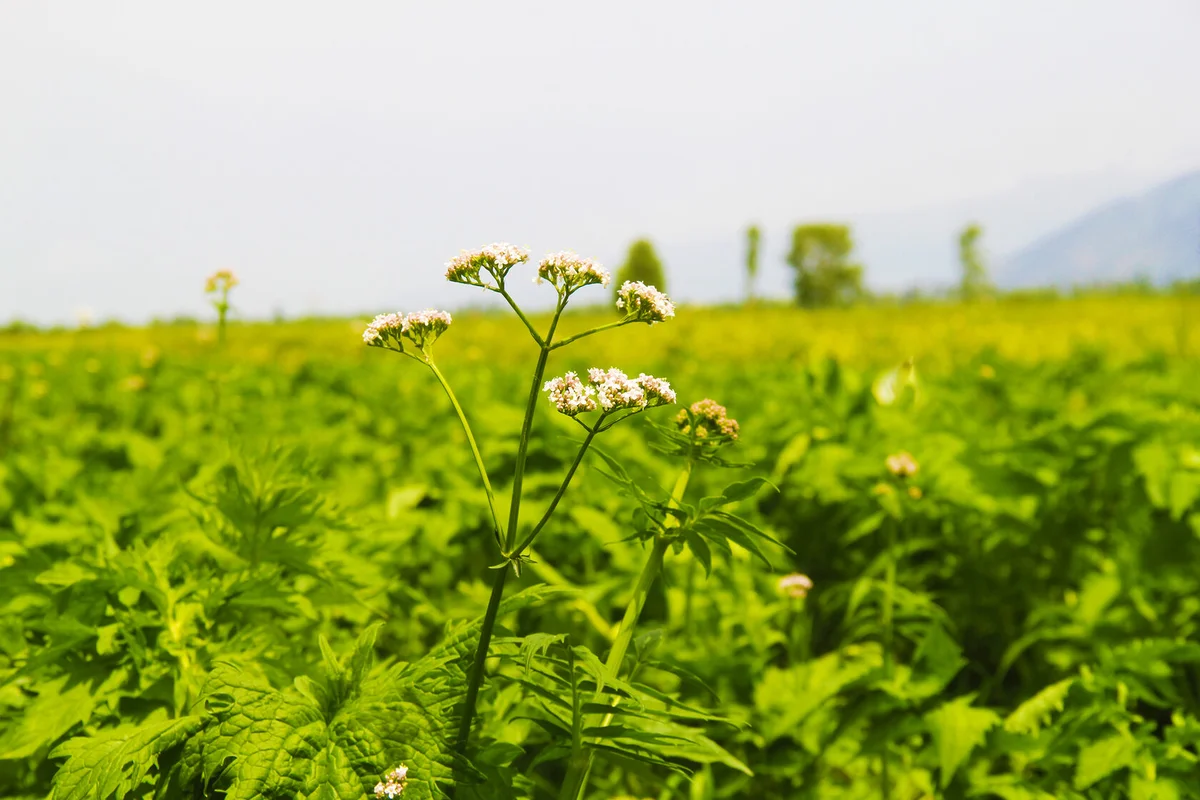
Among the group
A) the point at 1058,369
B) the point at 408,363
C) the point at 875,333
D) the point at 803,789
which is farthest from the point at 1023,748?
the point at 875,333

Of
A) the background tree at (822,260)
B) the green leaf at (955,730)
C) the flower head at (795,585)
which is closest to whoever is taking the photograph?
the green leaf at (955,730)

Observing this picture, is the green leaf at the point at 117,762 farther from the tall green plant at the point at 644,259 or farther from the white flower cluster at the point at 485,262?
the tall green plant at the point at 644,259

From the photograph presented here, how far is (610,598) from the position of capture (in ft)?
9.95

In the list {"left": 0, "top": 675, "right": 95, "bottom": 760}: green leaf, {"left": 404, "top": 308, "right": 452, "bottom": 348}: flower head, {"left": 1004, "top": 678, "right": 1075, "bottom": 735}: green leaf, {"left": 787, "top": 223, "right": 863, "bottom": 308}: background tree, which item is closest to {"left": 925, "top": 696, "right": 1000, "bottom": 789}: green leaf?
{"left": 1004, "top": 678, "right": 1075, "bottom": 735}: green leaf

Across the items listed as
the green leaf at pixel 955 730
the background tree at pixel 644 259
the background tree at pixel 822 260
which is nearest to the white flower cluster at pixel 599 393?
the green leaf at pixel 955 730

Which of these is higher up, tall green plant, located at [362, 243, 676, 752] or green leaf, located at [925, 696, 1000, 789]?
tall green plant, located at [362, 243, 676, 752]

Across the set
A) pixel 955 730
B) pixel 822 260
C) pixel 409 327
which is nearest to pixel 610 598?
pixel 955 730

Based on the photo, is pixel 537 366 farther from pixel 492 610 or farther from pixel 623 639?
pixel 623 639

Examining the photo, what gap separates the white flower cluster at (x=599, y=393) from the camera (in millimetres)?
1121

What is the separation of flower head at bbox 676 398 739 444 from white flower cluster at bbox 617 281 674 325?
0.18 meters

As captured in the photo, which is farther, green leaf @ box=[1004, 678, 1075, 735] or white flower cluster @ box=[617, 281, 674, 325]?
green leaf @ box=[1004, 678, 1075, 735]

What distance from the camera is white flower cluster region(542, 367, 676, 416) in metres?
1.12

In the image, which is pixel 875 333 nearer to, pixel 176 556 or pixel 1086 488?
pixel 1086 488

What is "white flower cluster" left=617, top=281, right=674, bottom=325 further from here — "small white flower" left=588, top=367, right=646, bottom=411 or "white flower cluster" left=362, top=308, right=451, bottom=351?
"white flower cluster" left=362, top=308, right=451, bottom=351
